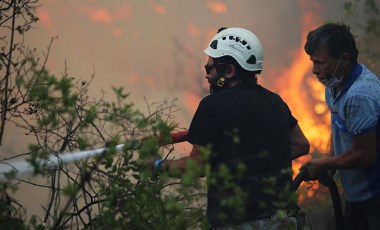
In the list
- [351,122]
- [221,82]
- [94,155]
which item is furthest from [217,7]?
[94,155]

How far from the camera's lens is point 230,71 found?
4082 millimetres

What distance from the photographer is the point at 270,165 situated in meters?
3.79

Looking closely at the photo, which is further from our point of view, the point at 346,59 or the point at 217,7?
the point at 217,7

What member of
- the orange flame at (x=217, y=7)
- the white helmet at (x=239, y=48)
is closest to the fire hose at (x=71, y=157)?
the white helmet at (x=239, y=48)

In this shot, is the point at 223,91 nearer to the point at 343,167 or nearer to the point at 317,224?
the point at 343,167

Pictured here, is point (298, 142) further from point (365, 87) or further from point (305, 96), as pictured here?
point (305, 96)

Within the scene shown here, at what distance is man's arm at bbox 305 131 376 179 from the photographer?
4.27 meters

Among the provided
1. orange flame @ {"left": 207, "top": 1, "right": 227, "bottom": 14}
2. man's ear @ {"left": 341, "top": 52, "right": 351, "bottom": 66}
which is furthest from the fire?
man's ear @ {"left": 341, "top": 52, "right": 351, "bottom": 66}

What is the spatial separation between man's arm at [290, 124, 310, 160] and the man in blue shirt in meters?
0.11

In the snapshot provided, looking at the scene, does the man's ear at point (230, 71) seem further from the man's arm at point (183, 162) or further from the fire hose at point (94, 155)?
the man's arm at point (183, 162)

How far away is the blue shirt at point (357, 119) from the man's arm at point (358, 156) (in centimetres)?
5

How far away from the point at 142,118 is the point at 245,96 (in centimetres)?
75

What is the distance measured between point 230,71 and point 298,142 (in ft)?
2.23

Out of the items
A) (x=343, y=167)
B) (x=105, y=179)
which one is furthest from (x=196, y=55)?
(x=105, y=179)
